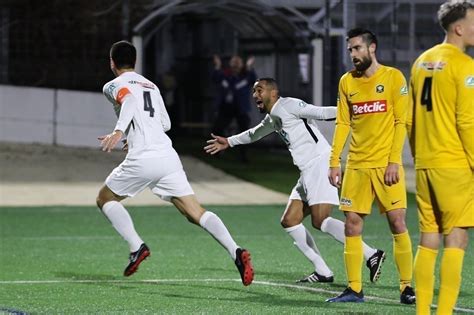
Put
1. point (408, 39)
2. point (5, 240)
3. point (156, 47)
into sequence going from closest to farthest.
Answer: point (5, 240) → point (408, 39) → point (156, 47)

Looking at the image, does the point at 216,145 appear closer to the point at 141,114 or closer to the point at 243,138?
the point at 243,138

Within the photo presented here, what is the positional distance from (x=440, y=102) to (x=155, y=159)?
12.9 ft

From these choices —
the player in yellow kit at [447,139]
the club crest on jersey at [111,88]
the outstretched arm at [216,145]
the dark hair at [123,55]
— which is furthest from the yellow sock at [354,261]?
the dark hair at [123,55]

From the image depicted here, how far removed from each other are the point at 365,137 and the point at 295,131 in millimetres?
1753

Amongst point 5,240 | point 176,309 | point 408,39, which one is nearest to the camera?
point 176,309

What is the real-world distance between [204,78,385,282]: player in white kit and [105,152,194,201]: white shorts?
45 centimetres

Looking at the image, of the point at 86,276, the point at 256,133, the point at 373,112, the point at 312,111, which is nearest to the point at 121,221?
the point at 86,276

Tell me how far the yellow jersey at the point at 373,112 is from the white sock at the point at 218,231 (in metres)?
1.45

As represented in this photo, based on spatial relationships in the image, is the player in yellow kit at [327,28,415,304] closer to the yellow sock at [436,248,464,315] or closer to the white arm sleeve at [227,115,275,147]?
the white arm sleeve at [227,115,275,147]

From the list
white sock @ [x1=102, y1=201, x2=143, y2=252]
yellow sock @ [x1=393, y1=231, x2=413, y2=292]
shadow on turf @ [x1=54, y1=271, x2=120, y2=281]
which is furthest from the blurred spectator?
yellow sock @ [x1=393, y1=231, x2=413, y2=292]

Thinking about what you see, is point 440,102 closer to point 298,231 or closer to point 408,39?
point 298,231

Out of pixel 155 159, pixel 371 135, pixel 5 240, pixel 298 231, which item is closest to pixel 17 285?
pixel 155 159

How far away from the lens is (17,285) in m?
11.9

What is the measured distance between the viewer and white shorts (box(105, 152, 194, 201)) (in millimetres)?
11625
